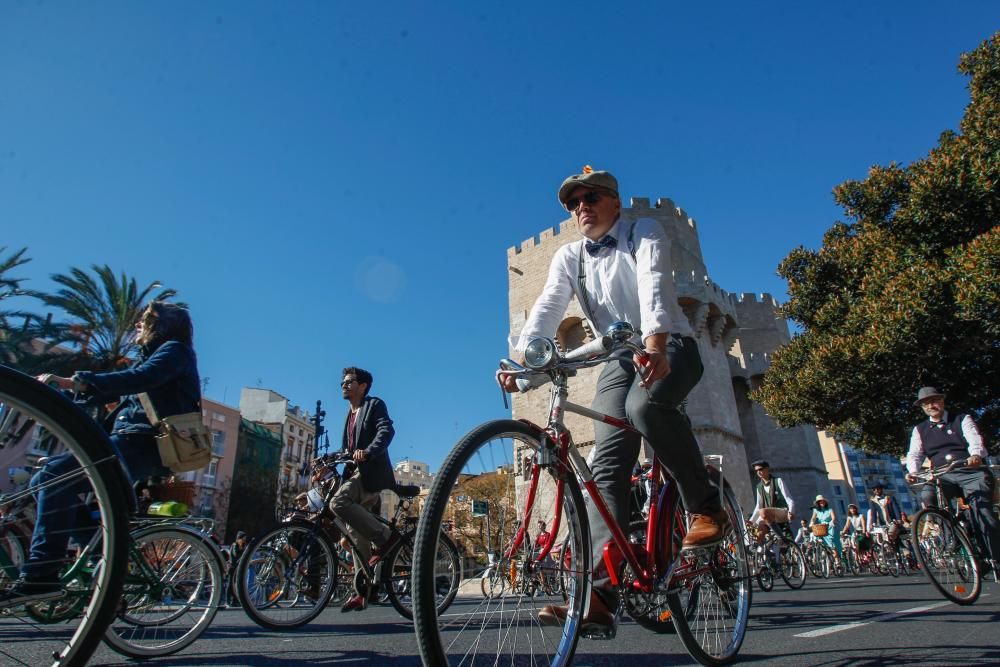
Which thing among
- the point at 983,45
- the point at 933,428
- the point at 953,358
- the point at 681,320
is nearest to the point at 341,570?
the point at 681,320

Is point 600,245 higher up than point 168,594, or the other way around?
point 600,245

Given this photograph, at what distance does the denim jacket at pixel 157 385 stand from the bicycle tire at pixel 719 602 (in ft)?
7.98

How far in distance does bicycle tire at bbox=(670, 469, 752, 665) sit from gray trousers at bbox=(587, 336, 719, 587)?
29cm

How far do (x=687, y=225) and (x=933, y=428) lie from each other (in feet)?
89.0

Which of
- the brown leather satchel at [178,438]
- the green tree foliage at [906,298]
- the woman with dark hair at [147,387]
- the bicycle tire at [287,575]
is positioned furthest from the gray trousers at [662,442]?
the green tree foliage at [906,298]

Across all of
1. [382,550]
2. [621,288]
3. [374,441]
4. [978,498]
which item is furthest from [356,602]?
[978,498]

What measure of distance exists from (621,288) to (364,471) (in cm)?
271

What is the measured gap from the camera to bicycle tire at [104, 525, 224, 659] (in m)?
2.63

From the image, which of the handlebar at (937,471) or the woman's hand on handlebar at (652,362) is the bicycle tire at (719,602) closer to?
the woman's hand on handlebar at (652,362)

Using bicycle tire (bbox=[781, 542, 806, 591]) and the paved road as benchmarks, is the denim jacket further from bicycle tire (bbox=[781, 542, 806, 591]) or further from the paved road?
bicycle tire (bbox=[781, 542, 806, 591])

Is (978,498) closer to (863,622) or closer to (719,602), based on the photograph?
(863,622)

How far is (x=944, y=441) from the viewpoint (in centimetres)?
474

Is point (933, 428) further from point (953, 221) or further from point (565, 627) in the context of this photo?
point (953, 221)

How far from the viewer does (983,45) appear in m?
12.7
